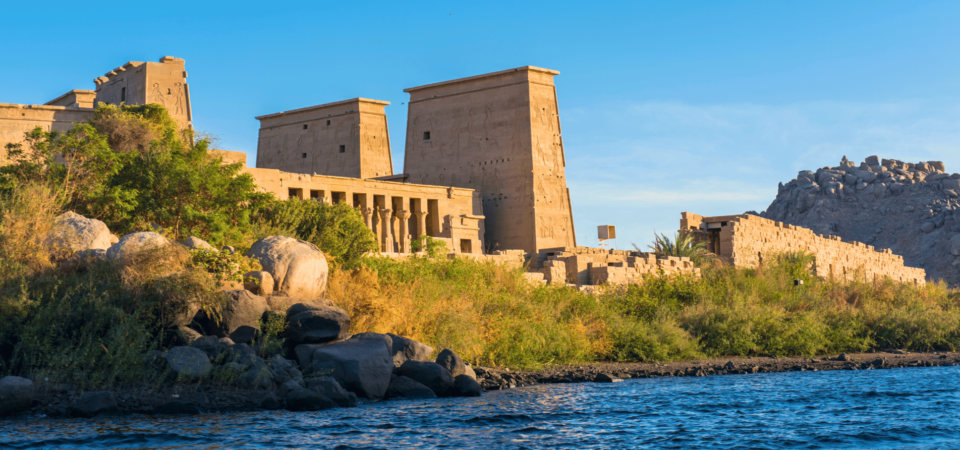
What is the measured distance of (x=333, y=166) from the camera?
135 feet

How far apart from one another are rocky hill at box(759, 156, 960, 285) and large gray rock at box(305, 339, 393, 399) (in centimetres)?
5244

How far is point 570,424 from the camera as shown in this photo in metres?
11.6

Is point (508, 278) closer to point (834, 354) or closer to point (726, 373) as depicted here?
point (726, 373)

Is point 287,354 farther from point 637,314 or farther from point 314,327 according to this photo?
point 637,314

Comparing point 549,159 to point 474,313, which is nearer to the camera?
point 474,313

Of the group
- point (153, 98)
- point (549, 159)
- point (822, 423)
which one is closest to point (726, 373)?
point (822, 423)

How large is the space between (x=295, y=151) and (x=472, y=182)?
972cm

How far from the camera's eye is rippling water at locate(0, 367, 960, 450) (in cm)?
998

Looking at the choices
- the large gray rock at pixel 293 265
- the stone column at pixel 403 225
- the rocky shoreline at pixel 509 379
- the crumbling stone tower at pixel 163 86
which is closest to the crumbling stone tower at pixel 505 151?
the stone column at pixel 403 225

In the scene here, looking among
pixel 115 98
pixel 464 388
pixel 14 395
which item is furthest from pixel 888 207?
pixel 14 395

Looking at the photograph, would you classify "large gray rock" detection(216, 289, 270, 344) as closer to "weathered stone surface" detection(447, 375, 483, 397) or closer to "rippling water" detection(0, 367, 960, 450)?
"rippling water" detection(0, 367, 960, 450)

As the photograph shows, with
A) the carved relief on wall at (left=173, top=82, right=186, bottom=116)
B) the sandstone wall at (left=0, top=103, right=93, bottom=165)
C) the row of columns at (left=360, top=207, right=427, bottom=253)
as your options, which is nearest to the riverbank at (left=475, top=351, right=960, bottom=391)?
the row of columns at (left=360, top=207, right=427, bottom=253)

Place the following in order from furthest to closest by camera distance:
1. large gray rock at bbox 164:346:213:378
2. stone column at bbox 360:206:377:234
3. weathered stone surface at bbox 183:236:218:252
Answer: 1. stone column at bbox 360:206:377:234
2. weathered stone surface at bbox 183:236:218:252
3. large gray rock at bbox 164:346:213:378

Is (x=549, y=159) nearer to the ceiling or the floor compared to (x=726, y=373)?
nearer to the ceiling
